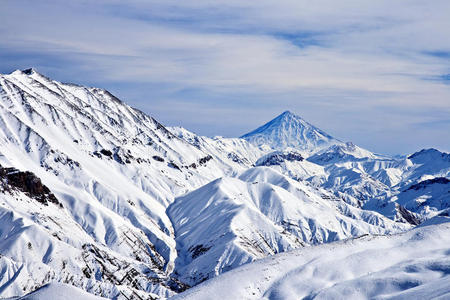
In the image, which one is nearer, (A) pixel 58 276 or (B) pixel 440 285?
(B) pixel 440 285

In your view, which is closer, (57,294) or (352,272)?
(57,294)

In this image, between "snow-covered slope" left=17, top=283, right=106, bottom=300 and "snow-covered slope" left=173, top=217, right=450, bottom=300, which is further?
"snow-covered slope" left=17, top=283, right=106, bottom=300

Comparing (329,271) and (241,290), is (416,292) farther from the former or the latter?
(241,290)

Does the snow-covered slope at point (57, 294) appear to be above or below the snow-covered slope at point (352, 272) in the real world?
below

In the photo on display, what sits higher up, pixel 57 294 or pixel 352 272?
pixel 352 272

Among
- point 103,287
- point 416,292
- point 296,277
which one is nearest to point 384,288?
point 416,292

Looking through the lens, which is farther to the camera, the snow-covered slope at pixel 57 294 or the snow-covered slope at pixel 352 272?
the snow-covered slope at pixel 57 294

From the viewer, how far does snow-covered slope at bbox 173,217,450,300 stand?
98.1 metres

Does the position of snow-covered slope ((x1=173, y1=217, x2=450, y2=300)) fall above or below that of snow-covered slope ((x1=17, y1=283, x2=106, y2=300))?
above

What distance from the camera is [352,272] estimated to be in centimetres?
11075

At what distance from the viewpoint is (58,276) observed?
631ft

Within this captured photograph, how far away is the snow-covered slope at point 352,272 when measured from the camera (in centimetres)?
9812

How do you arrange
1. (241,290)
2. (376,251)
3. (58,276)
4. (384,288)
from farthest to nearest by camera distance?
1. (58,276)
2. (376,251)
3. (241,290)
4. (384,288)

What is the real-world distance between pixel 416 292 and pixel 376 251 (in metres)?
31.8
